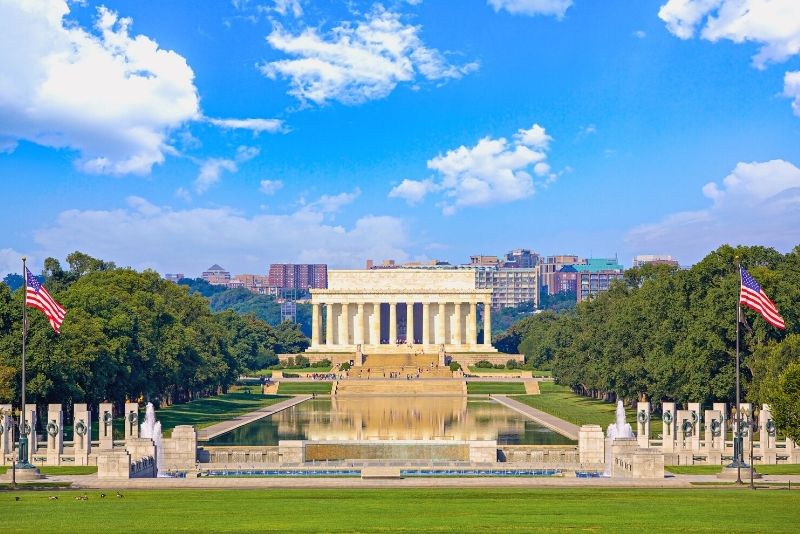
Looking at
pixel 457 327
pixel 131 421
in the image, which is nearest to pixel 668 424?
pixel 131 421

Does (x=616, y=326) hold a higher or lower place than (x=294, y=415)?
higher

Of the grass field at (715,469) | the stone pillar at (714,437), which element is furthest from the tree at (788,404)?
the stone pillar at (714,437)

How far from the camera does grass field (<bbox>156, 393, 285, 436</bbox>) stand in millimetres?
63031

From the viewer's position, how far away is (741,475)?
3628cm

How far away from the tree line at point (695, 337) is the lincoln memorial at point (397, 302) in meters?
65.9

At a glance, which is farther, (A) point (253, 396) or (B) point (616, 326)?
(A) point (253, 396)

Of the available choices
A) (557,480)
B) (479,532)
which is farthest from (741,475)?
(479,532)

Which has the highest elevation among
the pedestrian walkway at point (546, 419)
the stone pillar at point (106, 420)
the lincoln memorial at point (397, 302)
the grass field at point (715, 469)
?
the lincoln memorial at point (397, 302)

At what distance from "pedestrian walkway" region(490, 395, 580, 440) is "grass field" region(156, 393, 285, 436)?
1541cm

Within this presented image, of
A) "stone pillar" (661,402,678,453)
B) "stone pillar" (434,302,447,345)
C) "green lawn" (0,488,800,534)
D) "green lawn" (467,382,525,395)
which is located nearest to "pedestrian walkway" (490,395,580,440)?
"stone pillar" (661,402,678,453)

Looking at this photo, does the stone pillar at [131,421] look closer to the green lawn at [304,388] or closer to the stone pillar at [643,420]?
the stone pillar at [643,420]

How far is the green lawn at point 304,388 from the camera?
99125 mm

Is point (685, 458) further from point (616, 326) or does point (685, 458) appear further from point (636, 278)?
point (636, 278)

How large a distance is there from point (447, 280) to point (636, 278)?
64.3m
